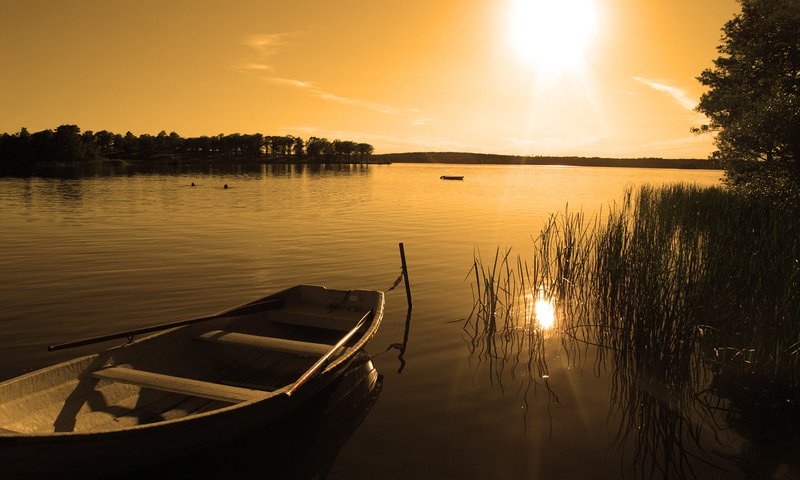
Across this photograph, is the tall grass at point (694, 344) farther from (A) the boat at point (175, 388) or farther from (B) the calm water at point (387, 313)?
(A) the boat at point (175, 388)

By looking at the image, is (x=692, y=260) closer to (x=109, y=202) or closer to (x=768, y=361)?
(x=768, y=361)

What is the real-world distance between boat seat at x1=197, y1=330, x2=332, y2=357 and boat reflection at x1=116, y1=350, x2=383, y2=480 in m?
0.59

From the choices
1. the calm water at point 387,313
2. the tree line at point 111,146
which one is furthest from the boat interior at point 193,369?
the tree line at point 111,146

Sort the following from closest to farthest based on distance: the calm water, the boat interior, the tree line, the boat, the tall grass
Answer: the boat
the boat interior
the calm water
the tall grass
the tree line

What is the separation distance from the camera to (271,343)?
7145mm

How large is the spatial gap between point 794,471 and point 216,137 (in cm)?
20696

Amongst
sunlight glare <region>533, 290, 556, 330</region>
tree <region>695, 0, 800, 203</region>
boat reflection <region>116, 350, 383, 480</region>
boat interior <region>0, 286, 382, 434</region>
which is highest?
tree <region>695, 0, 800, 203</region>

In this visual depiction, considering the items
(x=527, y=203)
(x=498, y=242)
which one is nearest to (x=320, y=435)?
(x=498, y=242)

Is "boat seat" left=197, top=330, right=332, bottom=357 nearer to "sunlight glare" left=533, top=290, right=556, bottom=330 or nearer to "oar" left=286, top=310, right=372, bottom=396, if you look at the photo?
"oar" left=286, top=310, right=372, bottom=396

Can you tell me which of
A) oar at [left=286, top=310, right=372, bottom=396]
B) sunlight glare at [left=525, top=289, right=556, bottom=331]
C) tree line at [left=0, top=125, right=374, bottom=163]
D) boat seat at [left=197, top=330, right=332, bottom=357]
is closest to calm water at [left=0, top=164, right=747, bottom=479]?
sunlight glare at [left=525, top=289, right=556, bottom=331]

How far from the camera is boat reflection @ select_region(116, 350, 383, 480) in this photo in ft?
17.8

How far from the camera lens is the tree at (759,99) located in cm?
1791

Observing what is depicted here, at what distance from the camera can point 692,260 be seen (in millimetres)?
7996

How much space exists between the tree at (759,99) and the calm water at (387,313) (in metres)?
9.56
